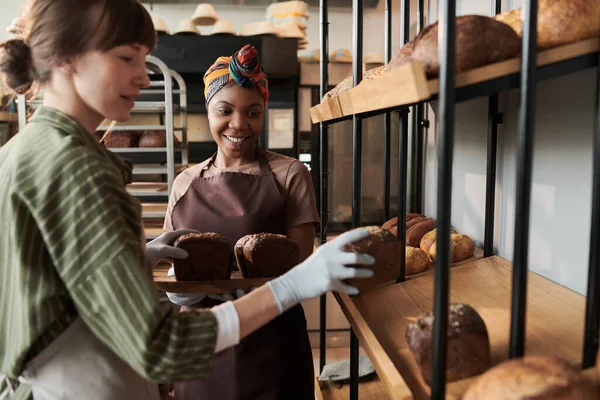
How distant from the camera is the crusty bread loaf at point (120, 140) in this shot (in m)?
3.47

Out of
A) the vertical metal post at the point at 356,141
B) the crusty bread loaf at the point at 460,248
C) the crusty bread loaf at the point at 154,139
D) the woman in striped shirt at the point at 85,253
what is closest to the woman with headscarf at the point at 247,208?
the vertical metal post at the point at 356,141

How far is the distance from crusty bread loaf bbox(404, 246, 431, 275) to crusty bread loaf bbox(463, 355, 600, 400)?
0.82 meters

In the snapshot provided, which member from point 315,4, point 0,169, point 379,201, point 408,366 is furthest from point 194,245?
point 315,4

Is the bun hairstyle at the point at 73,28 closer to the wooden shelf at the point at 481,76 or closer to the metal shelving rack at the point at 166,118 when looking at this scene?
the wooden shelf at the point at 481,76

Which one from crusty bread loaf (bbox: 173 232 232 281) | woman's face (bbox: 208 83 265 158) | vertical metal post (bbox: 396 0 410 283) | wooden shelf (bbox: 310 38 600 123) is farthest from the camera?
woman's face (bbox: 208 83 265 158)

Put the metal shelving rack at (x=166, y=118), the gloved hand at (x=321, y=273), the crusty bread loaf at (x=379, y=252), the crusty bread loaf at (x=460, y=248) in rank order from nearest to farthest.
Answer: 1. the gloved hand at (x=321, y=273)
2. the crusty bread loaf at (x=379, y=252)
3. the crusty bread loaf at (x=460, y=248)
4. the metal shelving rack at (x=166, y=118)

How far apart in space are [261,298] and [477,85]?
56 cm

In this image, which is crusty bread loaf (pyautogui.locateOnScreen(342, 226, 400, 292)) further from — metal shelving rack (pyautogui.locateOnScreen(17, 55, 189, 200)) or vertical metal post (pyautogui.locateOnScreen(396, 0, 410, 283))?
metal shelving rack (pyautogui.locateOnScreen(17, 55, 189, 200))

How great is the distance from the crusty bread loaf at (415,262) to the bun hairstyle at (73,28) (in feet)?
3.32

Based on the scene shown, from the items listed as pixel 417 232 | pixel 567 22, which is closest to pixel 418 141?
pixel 417 232

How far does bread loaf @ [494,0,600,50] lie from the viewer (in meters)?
0.81

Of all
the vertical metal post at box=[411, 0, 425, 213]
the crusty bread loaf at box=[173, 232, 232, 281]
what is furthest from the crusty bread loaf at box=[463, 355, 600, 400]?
the vertical metal post at box=[411, 0, 425, 213]

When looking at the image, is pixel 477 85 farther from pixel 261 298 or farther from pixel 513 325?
pixel 261 298

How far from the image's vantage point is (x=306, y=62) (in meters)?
3.79
